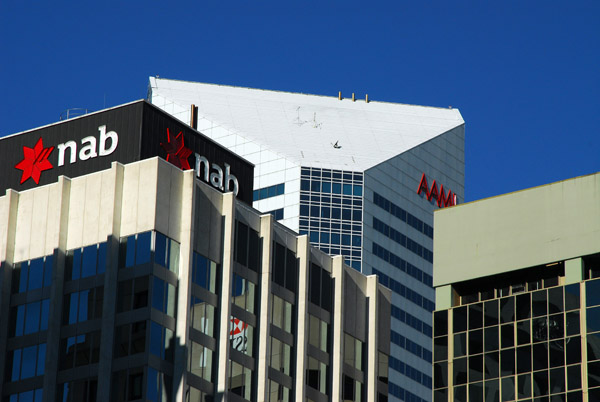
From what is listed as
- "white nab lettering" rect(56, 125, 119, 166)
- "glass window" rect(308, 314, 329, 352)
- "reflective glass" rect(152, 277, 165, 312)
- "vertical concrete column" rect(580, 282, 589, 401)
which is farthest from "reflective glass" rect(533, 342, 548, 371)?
"white nab lettering" rect(56, 125, 119, 166)

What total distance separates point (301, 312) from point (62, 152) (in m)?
21.4

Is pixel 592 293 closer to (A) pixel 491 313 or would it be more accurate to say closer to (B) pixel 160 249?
(A) pixel 491 313

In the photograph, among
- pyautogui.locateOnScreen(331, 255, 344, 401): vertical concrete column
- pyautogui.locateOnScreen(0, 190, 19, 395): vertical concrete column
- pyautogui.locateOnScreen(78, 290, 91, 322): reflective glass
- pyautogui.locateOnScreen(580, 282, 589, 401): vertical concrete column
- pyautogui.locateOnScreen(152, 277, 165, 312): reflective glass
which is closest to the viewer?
pyautogui.locateOnScreen(580, 282, 589, 401): vertical concrete column

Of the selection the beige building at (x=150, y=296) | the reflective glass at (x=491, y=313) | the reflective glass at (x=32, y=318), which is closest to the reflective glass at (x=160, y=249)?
the beige building at (x=150, y=296)

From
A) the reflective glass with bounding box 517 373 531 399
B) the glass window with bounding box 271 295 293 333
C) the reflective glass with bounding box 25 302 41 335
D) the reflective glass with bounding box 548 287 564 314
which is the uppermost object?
the glass window with bounding box 271 295 293 333

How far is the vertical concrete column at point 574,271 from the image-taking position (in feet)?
331

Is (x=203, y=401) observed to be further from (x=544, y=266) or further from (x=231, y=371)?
(x=544, y=266)

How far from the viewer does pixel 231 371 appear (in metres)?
109

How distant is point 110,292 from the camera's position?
105 meters

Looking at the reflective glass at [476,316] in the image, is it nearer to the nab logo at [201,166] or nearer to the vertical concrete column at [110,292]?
the nab logo at [201,166]

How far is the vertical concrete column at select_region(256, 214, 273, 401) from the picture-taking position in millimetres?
110875

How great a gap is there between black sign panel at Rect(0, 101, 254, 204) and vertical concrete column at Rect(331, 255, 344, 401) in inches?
414

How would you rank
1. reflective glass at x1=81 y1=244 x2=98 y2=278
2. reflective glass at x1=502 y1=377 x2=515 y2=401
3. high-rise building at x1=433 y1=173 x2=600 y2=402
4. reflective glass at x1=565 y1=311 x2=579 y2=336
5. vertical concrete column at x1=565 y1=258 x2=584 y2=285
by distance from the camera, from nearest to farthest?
1. high-rise building at x1=433 y1=173 x2=600 y2=402
2. reflective glass at x1=565 y1=311 x2=579 y2=336
3. reflective glass at x1=502 y1=377 x2=515 y2=401
4. vertical concrete column at x1=565 y1=258 x2=584 y2=285
5. reflective glass at x1=81 y1=244 x2=98 y2=278

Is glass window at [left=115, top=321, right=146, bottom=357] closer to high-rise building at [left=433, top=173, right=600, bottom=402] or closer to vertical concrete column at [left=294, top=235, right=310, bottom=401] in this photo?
vertical concrete column at [left=294, top=235, right=310, bottom=401]
